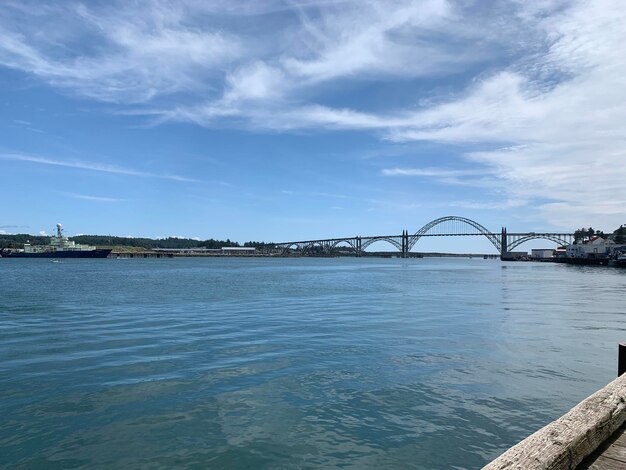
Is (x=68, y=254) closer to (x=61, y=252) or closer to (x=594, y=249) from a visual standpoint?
(x=61, y=252)

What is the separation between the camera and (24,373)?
41.6 ft

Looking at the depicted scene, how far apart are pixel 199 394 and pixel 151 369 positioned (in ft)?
9.87

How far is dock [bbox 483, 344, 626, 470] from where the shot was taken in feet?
Result: 14.5

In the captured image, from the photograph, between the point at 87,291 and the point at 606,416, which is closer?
the point at 606,416

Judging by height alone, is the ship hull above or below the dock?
A: above

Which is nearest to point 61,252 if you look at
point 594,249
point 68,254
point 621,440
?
point 68,254

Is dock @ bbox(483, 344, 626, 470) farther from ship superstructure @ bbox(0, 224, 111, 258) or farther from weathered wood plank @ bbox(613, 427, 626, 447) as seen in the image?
ship superstructure @ bbox(0, 224, 111, 258)

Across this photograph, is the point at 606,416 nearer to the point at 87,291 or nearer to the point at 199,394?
the point at 199,394

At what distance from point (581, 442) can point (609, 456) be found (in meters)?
0.58

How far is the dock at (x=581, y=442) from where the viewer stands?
4.42 metres

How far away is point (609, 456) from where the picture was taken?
5.37m

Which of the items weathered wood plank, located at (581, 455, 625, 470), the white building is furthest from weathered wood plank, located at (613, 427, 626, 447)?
the white building

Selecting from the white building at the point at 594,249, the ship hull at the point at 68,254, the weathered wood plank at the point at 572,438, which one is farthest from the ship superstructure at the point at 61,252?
the weathered wood plank at the point at 572,438

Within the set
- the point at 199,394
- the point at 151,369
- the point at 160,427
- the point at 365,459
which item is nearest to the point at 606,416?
the point at 365,459
